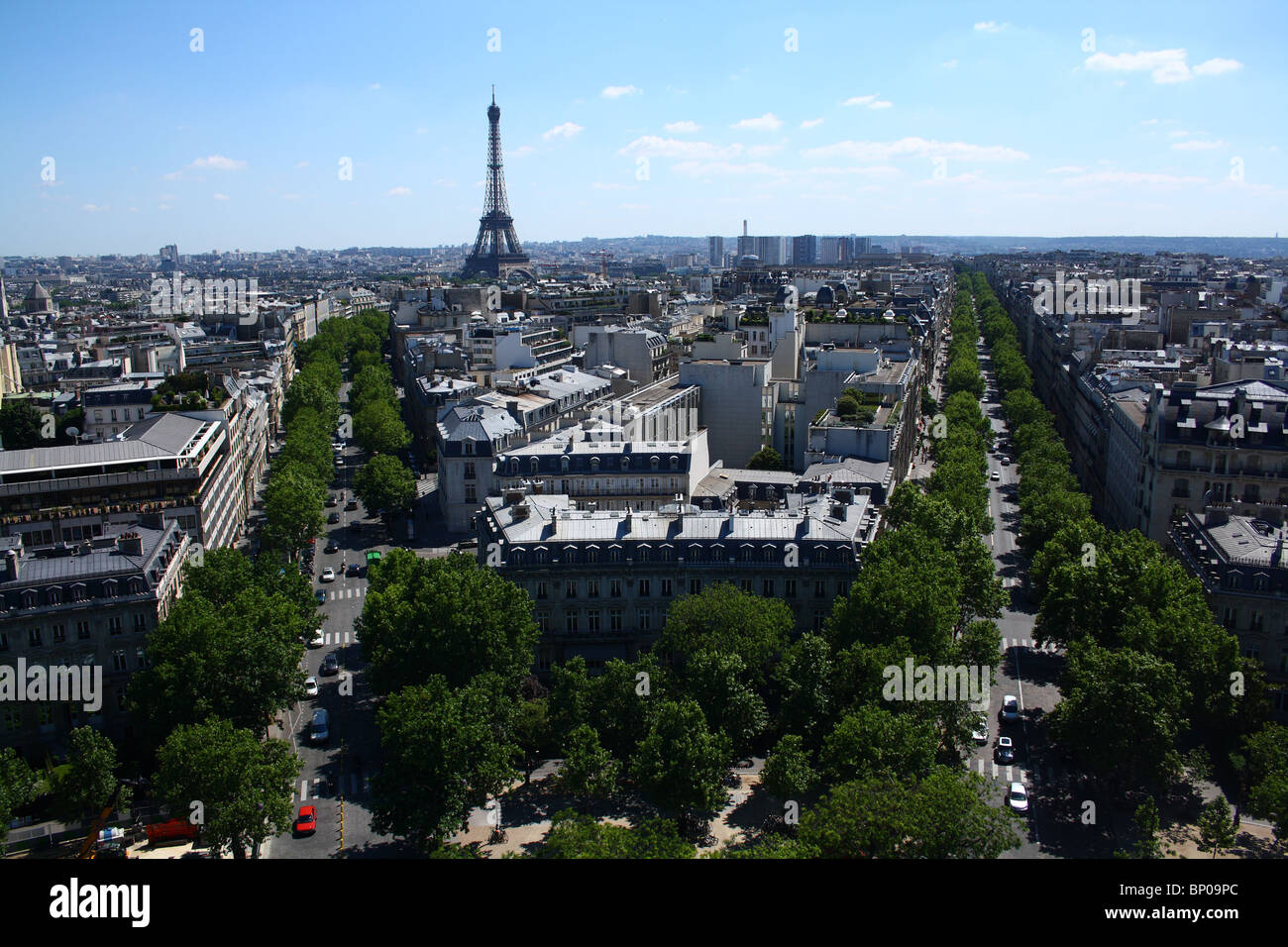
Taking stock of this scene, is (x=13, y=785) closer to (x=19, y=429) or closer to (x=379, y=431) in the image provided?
(x=19, y=429)

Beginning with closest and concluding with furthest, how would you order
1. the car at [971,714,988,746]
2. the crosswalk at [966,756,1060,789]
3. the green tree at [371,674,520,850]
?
the green tree at [371,674,520,850]
the crosswalk at [966,756,1060,789]
the car at [971,714,988,746]

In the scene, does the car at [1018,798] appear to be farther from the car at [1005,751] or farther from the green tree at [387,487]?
the green tree at [387,487]

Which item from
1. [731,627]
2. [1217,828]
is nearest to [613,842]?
[731,627]

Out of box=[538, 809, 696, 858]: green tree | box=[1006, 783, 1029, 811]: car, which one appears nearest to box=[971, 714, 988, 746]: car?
box=[1006, 783, 1029, 811]: car

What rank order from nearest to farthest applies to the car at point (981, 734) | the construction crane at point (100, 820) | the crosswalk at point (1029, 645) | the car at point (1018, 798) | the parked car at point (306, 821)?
the construction crane at point (100, 820) < the parked car at point (306, 821) < the car at point (1018, 798) < the car at point (981, 734) < the crosswalk at point (1029, 645)

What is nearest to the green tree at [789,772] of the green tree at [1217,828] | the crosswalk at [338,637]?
the green tree at [1217,828]

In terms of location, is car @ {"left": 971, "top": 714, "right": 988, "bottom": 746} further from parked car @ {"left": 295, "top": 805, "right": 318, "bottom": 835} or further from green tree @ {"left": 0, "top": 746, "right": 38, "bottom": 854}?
green tree @ {"left": 0, "top": 746, "right": 38, "bottom": 854}
